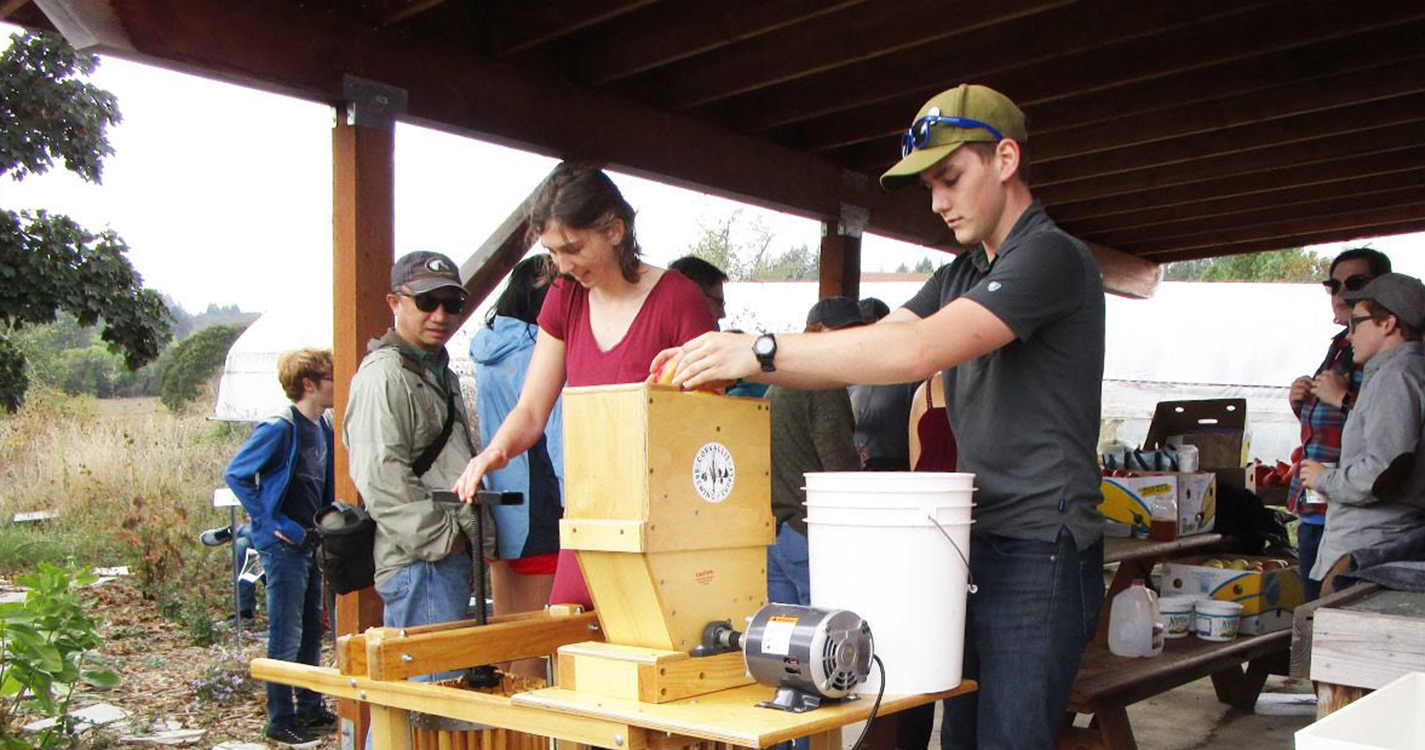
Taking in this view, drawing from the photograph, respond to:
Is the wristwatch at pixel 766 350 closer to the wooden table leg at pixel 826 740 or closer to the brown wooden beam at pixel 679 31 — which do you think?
the wooden table leg at pixel 826 740

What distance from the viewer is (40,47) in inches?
376

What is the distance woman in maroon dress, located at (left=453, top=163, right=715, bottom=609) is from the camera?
2631mm

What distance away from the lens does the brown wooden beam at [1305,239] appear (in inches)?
299

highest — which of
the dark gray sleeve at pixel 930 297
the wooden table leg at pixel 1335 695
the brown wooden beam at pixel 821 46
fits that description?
the brown wooden beam at pixel 821 46

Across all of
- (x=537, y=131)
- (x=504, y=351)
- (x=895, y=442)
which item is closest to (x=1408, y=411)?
(x=895, y=442)

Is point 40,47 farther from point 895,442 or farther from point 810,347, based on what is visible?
point 810,347

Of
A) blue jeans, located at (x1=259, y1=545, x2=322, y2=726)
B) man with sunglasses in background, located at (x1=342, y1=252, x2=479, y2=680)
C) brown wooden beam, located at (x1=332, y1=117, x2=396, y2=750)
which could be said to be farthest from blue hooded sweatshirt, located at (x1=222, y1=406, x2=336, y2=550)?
man with sunglasses in background, located at (x1=342, y1=252, x2=479, y2=680)

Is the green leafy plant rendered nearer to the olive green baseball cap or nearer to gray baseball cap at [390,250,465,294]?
gray baseball cap at [390,250,465,294]

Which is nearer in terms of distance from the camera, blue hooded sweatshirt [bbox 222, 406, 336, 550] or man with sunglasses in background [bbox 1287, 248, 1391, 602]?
man with sunglasses in background [bbox 1287, 248, 1391, 602]

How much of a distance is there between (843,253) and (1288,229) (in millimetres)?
3567

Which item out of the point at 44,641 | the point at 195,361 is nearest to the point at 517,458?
the point at 44,641

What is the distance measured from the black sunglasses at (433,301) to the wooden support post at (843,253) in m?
2.92

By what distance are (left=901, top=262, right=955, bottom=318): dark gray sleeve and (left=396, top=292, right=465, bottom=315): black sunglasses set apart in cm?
154

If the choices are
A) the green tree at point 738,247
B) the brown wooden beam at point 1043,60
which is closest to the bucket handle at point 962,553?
the brown wooden beam at point 1043,60
